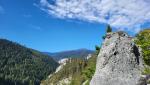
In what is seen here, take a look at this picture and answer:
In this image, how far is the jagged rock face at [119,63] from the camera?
2337 cm

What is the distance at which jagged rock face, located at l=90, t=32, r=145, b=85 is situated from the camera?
76.7ft

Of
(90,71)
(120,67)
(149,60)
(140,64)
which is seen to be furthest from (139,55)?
(90,71)

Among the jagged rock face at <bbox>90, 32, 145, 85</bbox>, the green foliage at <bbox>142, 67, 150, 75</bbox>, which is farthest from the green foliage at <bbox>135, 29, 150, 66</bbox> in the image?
the green foliage at <bbox>142, 67, 150, 75</bbox>

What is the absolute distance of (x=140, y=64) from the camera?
2503 centimetres

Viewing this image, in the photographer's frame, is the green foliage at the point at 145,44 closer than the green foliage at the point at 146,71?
No

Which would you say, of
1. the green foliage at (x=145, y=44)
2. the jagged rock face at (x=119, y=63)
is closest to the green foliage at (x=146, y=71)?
the jagged rock face at (x=119, y=63)

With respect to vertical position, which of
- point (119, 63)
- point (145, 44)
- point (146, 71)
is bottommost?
point (146, 71)

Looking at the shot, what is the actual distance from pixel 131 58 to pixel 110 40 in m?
2.73

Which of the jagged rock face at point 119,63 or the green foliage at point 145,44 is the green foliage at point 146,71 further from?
the green foliage at point 145,44

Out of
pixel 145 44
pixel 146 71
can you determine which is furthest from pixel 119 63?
pixel 145 44

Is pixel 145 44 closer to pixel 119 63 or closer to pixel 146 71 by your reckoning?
pixel 146 71

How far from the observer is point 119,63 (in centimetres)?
2434

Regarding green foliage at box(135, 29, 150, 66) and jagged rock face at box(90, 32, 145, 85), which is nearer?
jagged rock face at box(90, 32, 145, 85)

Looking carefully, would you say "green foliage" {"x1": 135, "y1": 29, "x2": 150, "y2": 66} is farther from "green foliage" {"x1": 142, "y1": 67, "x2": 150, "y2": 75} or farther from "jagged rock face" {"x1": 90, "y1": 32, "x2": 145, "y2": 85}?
"green foliage" {"x1": 142, "y1": 67, "x2": 150, "y2": 75}
